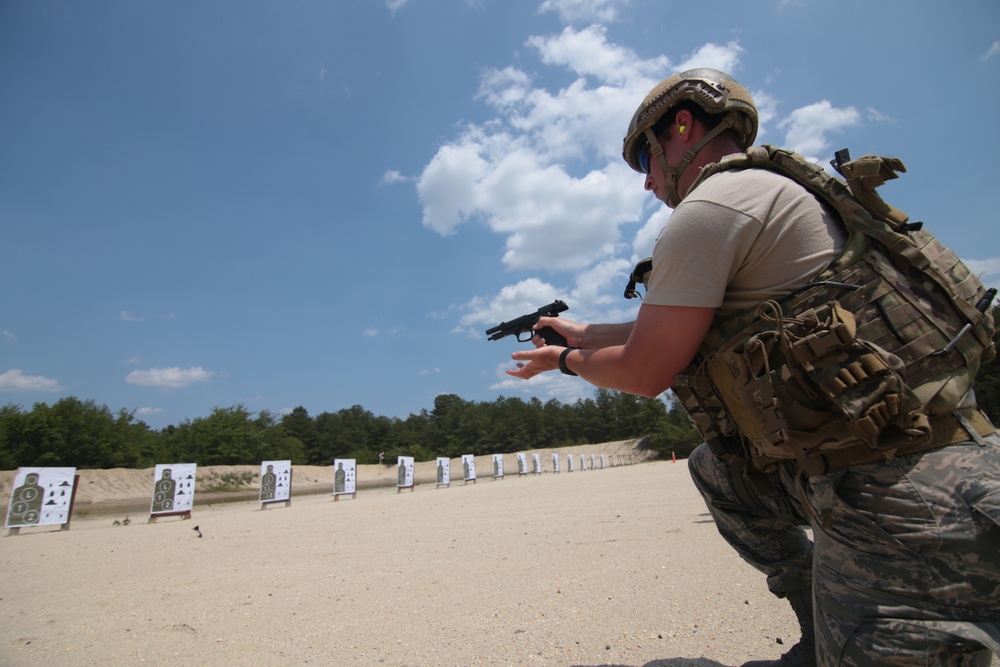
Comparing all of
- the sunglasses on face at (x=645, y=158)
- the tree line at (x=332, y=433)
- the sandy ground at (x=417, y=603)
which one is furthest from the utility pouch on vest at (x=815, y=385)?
the tree line at (x=332, y=433)

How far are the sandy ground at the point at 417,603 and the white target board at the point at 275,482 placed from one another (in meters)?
10.7

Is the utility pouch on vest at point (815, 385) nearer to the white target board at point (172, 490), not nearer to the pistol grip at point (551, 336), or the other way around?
the pistol grip at point (551, 336)

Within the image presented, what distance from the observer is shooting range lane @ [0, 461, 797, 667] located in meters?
2.49

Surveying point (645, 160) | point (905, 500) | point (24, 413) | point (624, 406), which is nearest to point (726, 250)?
point (905, 500)

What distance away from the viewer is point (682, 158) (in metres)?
2.07

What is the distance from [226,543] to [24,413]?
39912mm

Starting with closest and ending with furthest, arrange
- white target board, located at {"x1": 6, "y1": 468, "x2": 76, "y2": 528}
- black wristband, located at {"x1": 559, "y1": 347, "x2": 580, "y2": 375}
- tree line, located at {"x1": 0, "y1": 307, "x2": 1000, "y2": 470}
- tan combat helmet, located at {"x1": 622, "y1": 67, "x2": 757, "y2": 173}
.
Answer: tan combat helmet, located at {"x1": 622, "y1": 67, "x2": 757, "y2": 173}
black wristband, located at {"x1": 559, "y1": 347, "x2": 580, "y2": 375}
white target board, located at {"x1": 6, "y1": 468, "x2": 76, "y2": 528}
tree line, located at {"x1": 0, "y1": 307, "x2": 1000, "y2": 470}

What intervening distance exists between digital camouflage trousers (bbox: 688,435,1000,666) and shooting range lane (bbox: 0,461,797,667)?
109 centimetres

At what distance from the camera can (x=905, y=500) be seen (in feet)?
4.26

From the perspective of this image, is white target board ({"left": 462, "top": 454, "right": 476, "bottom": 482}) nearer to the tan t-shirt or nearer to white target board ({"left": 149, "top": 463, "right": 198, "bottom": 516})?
white target board ({"left": 149, "top": 463, "right": 198, "bottom": 516})

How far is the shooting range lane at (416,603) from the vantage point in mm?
2492

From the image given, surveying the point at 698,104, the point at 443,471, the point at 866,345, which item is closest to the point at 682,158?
the point at 698,104

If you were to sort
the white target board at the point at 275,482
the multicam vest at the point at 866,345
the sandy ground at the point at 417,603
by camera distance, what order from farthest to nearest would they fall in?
1. the white target board at the point at 275,482
2. the sandy ground at the point at 417,603
3. the multicam vest at the point at 866,345

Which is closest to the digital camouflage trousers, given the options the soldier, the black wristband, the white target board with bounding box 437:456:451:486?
the soldier
